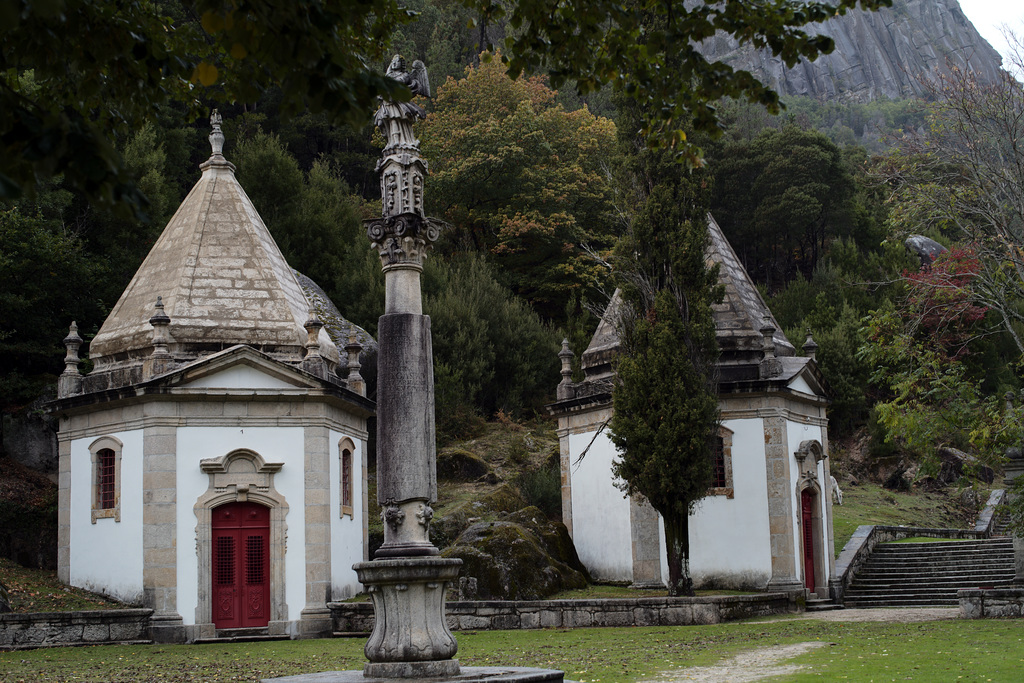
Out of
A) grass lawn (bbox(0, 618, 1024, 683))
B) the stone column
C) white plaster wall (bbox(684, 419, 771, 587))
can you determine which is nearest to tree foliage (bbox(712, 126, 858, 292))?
white plaster wall (bbox(684, 419, 771, 587))

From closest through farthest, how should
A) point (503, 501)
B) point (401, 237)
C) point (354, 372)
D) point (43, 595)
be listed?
1. point (401, 237)
2. point (43, 595)
3. point (354, 372)
4. point (503, 501)

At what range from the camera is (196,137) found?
41.9 m

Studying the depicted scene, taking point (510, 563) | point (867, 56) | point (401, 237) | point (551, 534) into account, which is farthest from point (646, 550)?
point (867, 56)

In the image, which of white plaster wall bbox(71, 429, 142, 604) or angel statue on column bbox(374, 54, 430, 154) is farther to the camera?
white plaster wall bbox(71, 429, 142, 604)

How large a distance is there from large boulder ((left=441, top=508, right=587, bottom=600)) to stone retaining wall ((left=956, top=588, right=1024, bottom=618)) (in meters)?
8.25

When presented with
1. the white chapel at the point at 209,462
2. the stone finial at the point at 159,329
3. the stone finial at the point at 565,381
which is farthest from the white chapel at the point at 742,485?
the stone finial at the point at 159,329

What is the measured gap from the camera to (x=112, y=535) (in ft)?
67.3

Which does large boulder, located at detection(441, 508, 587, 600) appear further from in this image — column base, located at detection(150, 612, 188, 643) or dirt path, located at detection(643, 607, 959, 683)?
dirt path, located at detection(643, 607, 959, 683)

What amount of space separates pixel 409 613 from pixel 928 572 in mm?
20329

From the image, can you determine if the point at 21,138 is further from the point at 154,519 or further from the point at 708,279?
the point at 708,279

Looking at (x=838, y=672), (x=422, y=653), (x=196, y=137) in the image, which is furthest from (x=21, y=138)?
(x=196, y=137)

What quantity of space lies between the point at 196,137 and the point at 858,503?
98.4ft

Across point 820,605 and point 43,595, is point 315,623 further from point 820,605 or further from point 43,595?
point 820,605

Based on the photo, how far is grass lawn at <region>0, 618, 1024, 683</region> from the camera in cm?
1111
